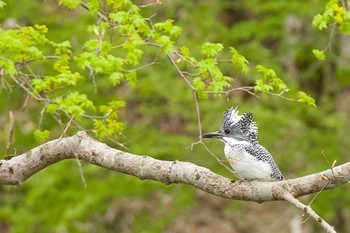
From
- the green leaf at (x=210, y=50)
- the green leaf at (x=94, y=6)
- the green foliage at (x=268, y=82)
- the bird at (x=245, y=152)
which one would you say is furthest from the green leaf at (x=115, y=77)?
the green foliage at (x=268, y=82)

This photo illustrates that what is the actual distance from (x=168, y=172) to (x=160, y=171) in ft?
0.22

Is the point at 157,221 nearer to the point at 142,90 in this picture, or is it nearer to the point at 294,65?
the point at 142,90

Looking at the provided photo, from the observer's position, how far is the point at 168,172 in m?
4.87

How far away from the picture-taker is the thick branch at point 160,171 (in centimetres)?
429

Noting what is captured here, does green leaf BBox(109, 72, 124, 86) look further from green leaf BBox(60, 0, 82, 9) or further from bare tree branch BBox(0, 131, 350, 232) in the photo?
bare tree branch BBox(0, 131, 350, 232)

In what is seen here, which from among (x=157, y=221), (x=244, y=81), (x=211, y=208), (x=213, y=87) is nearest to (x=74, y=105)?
(x=213, y=87)

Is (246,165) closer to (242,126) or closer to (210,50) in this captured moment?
(242,126)

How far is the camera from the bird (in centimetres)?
532

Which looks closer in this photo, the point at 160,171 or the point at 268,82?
the point at 160,171

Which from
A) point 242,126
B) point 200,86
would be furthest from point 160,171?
point 200,86

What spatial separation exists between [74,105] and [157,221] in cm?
505

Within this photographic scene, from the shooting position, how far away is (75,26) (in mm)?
10070

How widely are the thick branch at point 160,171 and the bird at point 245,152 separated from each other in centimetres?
60

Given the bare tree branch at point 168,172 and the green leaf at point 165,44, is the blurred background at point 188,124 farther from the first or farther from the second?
the bare tree branch at point 168,172
